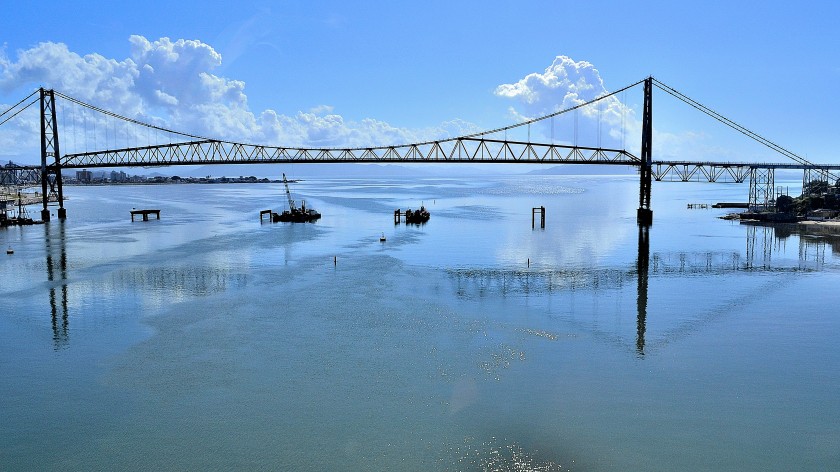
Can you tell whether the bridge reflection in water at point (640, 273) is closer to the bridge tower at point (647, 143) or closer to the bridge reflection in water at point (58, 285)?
the bridge reflection in water at point (58, 285)

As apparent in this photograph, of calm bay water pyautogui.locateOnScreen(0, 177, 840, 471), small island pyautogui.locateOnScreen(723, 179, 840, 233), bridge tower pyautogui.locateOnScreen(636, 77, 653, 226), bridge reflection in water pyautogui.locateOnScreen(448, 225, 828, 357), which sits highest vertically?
bridge tower pyautogui.locateOnScreen(636, 77, 653, 226)

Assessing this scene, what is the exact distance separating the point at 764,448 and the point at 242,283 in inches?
1392

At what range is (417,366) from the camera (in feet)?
85.5

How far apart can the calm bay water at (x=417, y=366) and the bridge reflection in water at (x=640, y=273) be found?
1.27ft

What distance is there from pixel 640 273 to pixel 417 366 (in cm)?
3127

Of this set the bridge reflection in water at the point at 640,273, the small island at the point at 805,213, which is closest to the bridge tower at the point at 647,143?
the small island at the point at 805,213

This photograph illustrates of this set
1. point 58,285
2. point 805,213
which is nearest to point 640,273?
point 58,285

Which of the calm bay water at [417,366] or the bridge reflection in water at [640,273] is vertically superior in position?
the bridge reflection in water at [640,273]

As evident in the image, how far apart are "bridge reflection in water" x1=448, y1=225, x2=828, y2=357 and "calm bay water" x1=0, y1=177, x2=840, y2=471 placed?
39 cm

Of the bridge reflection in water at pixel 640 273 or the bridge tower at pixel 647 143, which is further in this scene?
the bridge tower at pixel 647 143

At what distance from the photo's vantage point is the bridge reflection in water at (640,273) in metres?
41.8

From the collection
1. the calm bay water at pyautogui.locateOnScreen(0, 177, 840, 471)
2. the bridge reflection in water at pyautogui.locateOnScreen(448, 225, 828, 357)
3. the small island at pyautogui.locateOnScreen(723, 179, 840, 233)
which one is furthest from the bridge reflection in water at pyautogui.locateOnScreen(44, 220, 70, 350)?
the small island at pyautogui.locateOnScreen(723, 179, 840, 233)

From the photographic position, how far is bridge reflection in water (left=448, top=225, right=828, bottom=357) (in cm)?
4184

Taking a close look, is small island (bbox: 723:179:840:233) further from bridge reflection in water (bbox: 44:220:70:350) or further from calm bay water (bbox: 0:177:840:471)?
bridge reflection in water (bbox: 44:220:70:350)
